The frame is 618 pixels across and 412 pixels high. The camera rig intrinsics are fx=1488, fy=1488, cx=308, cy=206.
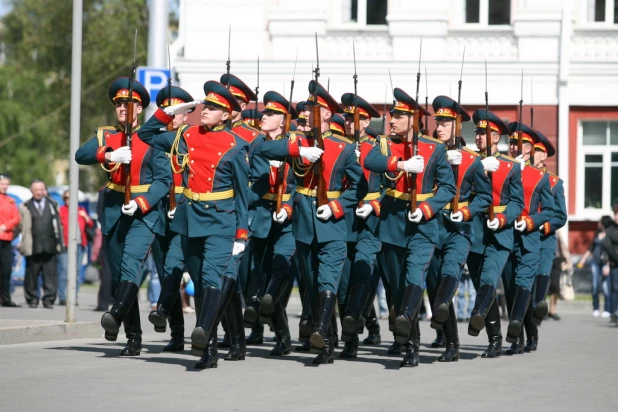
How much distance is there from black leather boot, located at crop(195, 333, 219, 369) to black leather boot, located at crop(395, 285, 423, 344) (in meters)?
1.41

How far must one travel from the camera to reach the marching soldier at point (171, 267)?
11938mm

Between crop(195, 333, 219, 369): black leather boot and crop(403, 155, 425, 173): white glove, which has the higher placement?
crop(403, 155, 425, 173): white glove

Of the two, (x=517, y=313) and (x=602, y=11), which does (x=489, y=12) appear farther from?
(x=517, y=313)

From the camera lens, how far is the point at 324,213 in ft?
38.8

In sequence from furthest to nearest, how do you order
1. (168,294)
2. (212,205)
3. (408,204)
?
(168,294), (408,204), (212,205)

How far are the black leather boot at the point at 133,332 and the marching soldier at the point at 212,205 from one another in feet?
2.99

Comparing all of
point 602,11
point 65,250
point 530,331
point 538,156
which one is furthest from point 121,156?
point 602,11

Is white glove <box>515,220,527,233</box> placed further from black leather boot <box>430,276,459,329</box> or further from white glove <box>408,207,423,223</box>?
white glove <box>408,207,423,223</box>

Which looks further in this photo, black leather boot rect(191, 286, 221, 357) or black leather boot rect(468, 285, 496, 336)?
black leather boot rect(468, 285, 496, 336)

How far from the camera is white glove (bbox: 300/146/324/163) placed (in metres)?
11.4

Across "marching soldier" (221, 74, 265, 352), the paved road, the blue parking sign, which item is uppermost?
the blue parking sign

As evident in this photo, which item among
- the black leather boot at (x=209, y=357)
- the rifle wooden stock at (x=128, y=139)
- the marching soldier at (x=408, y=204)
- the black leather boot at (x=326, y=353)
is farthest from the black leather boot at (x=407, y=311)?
the rifle wooden stock at (x=128, y=139)

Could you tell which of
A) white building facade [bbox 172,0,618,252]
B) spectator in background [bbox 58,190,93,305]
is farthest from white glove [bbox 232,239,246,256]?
white building facade [bbox 172,0,618,252]

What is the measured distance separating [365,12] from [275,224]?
1440 cm
